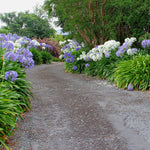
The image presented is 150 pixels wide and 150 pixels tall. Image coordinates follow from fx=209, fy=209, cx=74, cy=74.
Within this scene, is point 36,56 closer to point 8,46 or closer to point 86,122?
point 8,46

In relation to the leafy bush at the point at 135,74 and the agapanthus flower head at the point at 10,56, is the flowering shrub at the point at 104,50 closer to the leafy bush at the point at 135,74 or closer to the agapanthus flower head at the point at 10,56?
the leafy bush at the point at 135,74

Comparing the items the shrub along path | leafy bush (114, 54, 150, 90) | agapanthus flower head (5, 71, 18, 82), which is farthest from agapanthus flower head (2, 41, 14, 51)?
leafy bush (114, 54, 150, 90)

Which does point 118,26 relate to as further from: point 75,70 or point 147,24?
point 75,70

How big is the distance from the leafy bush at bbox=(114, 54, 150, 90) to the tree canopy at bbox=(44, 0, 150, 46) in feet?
7.16

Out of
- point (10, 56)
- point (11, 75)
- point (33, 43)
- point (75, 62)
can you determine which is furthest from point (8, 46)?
point (33, 43)

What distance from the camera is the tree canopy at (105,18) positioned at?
26.4ft

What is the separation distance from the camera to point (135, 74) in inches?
244

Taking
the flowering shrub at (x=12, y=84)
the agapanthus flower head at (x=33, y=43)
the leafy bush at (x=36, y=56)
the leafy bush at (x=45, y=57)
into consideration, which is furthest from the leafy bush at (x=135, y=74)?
the leafy bush at (x=45, y=57)

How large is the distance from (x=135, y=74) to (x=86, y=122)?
9.64ft

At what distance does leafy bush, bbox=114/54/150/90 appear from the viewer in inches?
235

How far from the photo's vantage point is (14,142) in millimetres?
3133

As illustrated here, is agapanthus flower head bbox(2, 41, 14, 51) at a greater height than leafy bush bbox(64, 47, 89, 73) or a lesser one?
greater

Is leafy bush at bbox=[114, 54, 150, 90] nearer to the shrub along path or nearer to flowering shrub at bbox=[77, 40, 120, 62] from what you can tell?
the shrub along path

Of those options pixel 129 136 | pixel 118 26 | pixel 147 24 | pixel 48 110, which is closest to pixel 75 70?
pixel 118 26
